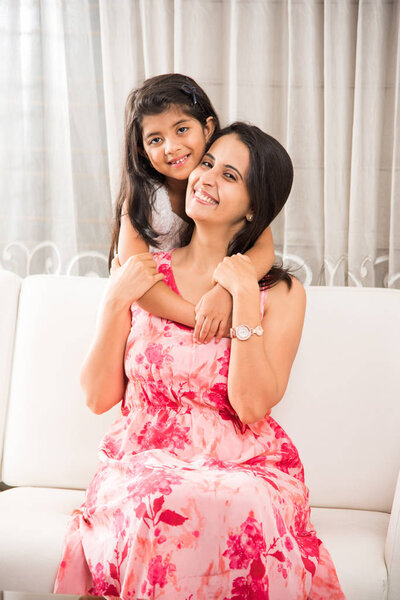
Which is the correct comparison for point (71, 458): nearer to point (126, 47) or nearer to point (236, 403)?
point (236, 403)

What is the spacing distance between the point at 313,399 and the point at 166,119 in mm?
819

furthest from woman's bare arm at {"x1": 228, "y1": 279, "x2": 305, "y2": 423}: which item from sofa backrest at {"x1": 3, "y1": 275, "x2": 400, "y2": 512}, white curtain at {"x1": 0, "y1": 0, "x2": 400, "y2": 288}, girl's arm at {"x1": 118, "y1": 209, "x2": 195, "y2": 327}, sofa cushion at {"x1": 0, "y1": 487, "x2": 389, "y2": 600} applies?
white curtain at {"x1": 0, "y1": 0, "x2": 400, "y2": 288}

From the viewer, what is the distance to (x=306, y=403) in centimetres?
192

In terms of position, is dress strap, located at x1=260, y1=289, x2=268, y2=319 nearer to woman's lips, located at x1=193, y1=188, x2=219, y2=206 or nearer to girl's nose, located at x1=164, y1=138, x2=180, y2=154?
woman's lips, located at x1=193, y1=188, x2=219, y2=206

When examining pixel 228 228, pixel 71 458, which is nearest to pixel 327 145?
pixel 228 228

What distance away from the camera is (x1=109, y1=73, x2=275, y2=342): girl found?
1712 mm

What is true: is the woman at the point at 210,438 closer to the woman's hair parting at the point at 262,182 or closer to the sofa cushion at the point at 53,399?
the woman's hair parting at the point at 262,182

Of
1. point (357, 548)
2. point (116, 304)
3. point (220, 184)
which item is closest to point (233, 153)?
point (220, 184)

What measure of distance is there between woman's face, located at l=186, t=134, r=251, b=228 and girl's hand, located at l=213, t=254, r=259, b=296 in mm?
110

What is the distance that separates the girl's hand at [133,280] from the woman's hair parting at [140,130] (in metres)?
0.12

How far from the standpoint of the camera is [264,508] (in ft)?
4.50

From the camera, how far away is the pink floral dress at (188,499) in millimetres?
1319

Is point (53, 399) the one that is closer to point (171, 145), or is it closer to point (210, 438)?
point (210, 438)

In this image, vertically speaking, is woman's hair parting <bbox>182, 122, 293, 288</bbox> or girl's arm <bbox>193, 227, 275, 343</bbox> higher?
woman's hair parting <bbox>182, 122, 293, 288</bbox>
